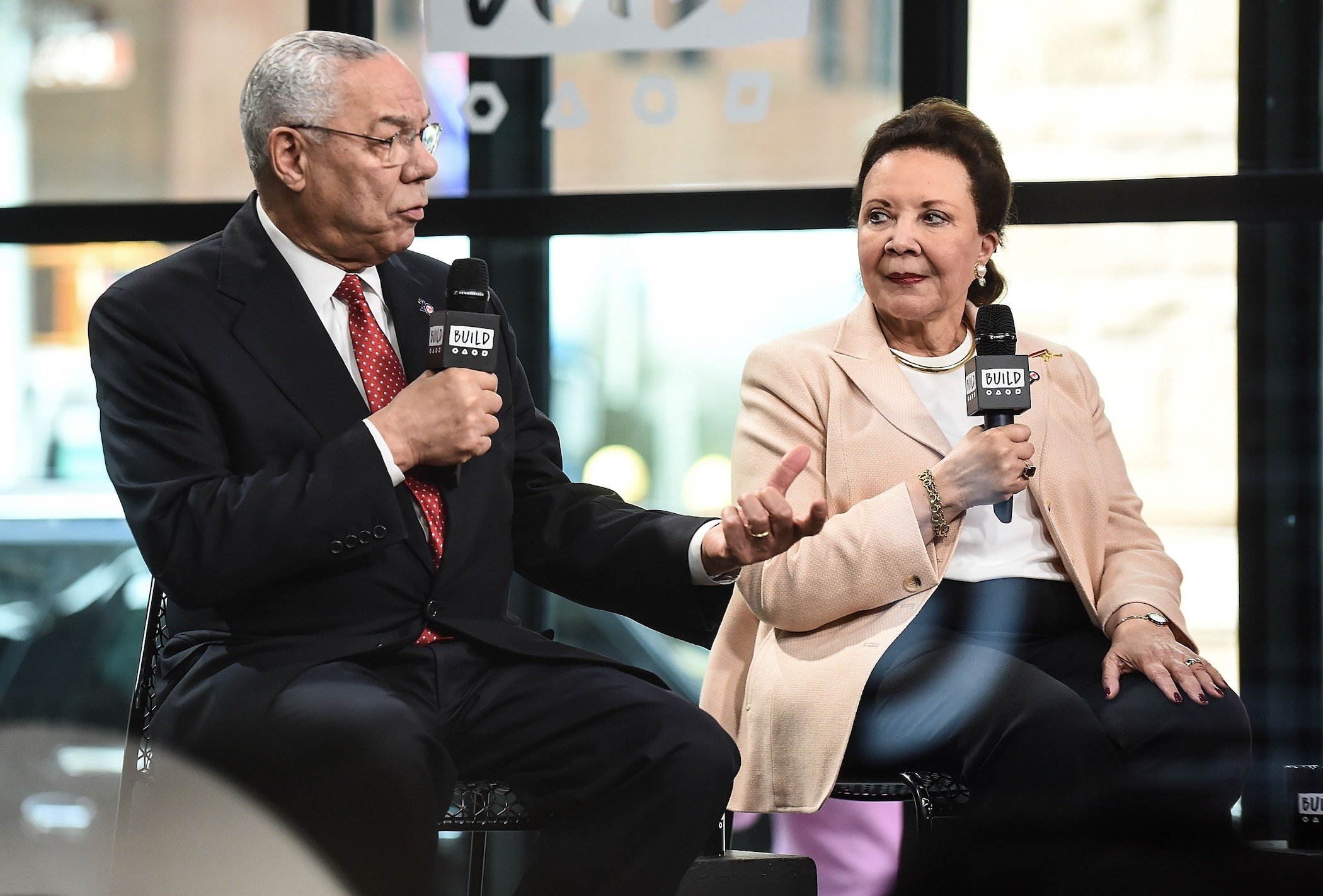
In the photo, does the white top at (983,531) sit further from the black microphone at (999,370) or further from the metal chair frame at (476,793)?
the metal chair frame at (476,793)

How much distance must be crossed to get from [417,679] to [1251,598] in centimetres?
217

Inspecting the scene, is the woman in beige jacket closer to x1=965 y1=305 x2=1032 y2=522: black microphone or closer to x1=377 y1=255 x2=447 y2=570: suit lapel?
x1=965 y1=305 x2=1032 y2=522: black microphone

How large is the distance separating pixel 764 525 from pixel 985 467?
18.3 inches

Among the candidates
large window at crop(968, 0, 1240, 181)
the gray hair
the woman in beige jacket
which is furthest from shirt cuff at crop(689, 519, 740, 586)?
large window at crop(968, 0, 1240, 181)

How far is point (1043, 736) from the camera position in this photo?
2.05 metres

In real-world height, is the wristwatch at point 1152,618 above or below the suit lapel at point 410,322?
below

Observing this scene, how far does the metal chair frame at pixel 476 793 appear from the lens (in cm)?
181

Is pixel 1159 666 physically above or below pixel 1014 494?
below

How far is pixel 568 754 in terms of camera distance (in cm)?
184

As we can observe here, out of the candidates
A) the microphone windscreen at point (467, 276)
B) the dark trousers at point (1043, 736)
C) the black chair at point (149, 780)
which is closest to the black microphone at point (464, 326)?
the microphone windscreen at point (467, 276)

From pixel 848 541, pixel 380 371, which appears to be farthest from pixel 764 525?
pixel 380 371

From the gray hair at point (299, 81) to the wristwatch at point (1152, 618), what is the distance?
158cm

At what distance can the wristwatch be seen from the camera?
2.25 meters

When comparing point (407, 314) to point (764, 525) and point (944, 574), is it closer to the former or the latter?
point (764, 525)
